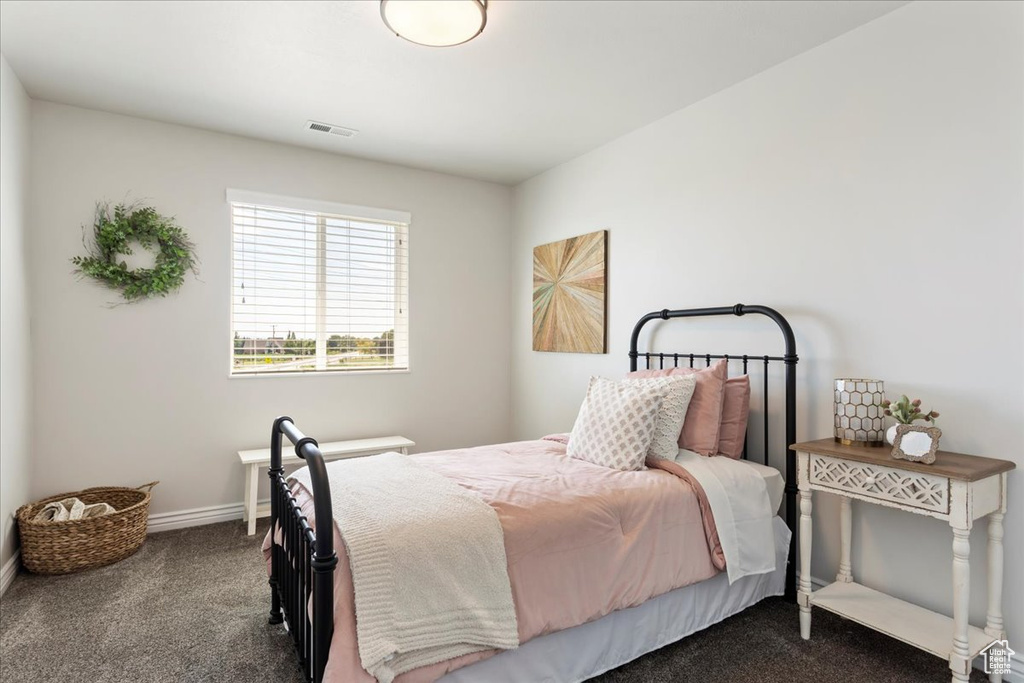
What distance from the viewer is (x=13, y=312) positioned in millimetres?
2717

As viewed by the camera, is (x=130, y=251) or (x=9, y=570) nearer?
(x=9, y=570)

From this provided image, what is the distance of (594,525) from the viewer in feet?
6.13

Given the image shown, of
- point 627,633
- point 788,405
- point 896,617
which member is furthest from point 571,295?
point 896,617

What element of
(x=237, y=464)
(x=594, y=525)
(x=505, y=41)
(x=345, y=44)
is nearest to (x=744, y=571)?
(x=594, y=525)

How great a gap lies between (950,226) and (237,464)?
3994 mm

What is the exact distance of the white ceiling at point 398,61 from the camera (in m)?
2.21

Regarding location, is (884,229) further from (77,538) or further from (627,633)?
(77,538)

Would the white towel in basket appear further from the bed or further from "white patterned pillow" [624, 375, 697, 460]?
"white patterned pillow" [624, 375, 697, 460]

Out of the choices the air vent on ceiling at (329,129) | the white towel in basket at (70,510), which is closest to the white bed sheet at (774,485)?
the air vent on ceiling at (329,129)

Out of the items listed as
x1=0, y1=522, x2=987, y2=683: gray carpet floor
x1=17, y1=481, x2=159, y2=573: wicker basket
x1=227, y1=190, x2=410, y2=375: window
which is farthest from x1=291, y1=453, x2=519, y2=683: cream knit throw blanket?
x1=227, y1=190, x2=410, y2=375: window

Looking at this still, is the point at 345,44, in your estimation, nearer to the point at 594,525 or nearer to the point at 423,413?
the point at 594,525

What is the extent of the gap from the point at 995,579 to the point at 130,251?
4.38 m

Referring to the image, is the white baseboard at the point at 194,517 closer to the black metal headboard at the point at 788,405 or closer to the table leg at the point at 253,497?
the table leg at the point at 253,497

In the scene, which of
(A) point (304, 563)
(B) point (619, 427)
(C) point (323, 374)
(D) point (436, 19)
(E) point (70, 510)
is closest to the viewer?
(A) point (304, 563)
